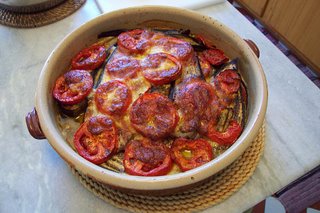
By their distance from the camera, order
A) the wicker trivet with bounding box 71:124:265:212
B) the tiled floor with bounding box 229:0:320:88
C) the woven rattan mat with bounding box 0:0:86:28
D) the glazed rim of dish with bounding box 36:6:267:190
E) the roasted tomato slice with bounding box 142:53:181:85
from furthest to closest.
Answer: the tiled floor with bounding box 229:0:320:88
the woven rattan mat with bounding box 0:0:86:28
the roasted tomato slice with bounding box 142:53:181:85
the wicker trivet with bounding box 71:124:265:212
the glazed rim of dish with bounding box 36:6:267:190

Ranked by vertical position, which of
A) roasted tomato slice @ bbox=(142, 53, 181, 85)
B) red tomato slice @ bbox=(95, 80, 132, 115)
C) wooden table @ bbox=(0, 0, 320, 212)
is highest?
roasted tomato slice @ bbox=(142, 53, 181, 85)

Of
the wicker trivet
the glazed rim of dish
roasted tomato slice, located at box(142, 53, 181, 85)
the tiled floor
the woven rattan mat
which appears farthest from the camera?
the tiled floor

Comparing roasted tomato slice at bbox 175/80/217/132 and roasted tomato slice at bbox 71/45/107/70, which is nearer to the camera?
roasted tomato slice at bbox 175/80/217/132

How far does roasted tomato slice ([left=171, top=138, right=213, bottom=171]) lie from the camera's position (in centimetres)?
69

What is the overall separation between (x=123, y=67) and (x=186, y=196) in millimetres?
384

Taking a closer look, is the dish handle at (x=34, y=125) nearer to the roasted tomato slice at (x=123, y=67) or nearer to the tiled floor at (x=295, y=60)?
the roasted tomato slice at (x=123, y=67)

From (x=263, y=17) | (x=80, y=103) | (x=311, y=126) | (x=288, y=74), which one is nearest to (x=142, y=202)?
(x=80, y=103)

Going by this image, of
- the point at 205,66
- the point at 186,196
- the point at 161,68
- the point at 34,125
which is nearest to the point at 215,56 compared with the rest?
the point at 205,66

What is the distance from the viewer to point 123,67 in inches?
33.1

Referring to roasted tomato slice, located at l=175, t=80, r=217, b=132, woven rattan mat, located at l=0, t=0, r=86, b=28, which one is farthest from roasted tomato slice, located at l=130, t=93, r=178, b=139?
woven rattan mat, located at l=0, t=0, r=86, b=28

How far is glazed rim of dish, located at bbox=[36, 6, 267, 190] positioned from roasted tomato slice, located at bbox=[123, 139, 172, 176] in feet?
0.17

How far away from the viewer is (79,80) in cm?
82

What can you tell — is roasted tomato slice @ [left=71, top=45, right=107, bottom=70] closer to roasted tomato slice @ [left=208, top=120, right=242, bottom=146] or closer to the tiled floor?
roasted tomato slice @ [left=208, top=120, right=242, bottom=146]

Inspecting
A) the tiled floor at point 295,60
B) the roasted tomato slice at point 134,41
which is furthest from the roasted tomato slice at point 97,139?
the tiled floor at point 295,60
